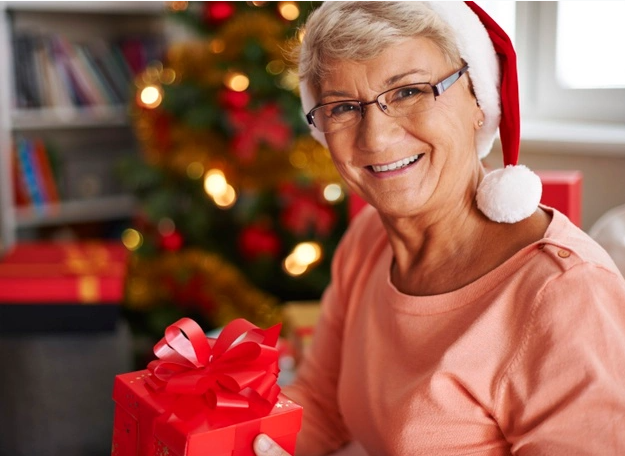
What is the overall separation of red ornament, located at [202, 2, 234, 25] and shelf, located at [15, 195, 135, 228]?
51.8 inches

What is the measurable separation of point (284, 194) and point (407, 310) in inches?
63.6

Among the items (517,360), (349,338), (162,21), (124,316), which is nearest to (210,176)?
(124,316)

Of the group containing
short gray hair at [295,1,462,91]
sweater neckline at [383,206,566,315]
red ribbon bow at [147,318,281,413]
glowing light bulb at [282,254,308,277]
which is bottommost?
glowing light bulb at [282,254,308,277]

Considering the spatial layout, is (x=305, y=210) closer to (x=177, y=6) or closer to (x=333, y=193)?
(x=333, y=193)

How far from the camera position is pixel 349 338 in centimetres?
131

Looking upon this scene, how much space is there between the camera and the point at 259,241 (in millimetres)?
2779

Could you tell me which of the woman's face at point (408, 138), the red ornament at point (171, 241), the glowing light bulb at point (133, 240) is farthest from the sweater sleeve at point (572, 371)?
the glowing light bulb at point (133, 240)

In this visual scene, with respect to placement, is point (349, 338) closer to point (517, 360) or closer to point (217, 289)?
point (517, 360)

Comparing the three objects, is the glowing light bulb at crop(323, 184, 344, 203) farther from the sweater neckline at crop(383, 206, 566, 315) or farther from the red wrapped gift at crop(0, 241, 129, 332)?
the sweater neckline at crop(383, 206, 566, 315)

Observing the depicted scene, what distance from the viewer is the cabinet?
3232 mm

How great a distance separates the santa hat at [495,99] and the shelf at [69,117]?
2.53 metres

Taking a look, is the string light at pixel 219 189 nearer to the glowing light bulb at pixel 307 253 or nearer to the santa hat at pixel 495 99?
the glowing light bulb at pixel 307 253

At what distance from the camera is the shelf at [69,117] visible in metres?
3.31

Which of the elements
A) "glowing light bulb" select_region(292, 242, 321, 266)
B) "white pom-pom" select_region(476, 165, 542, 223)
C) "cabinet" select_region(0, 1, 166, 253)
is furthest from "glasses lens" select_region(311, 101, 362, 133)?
"cabinet" select_region(0, 1, 166, 253)
